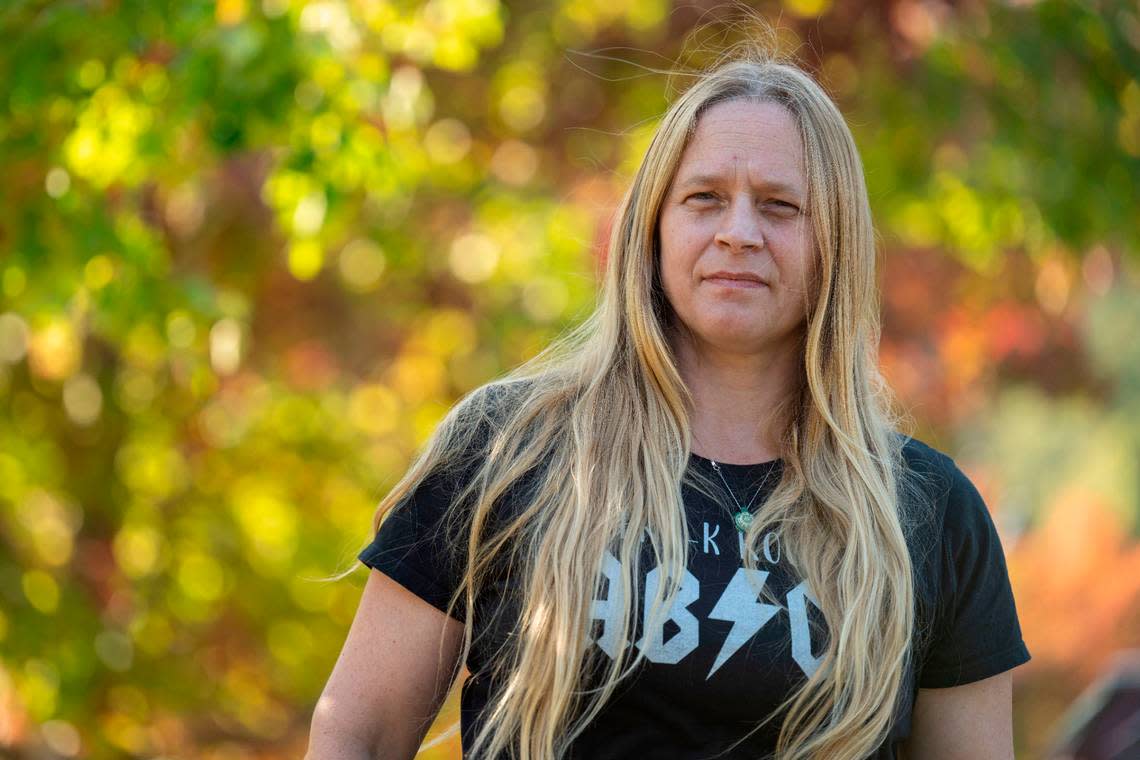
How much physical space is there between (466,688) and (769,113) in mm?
1119

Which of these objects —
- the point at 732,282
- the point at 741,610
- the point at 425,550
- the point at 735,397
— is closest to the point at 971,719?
the point at 741,610

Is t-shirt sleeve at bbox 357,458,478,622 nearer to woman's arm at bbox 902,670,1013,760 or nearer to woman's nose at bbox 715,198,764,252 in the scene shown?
woman's nose at bbox 715,198,764,252

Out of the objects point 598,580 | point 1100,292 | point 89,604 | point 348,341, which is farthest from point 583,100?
point 598,580

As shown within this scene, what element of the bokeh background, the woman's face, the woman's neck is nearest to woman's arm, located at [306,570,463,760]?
the woman's neck

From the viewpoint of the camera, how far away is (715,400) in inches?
94.6

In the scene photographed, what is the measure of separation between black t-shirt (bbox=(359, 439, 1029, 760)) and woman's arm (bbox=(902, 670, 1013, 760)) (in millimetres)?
34

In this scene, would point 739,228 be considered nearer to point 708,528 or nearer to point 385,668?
point 708,528

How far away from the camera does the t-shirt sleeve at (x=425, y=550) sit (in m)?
2.20

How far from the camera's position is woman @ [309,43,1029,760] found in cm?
212

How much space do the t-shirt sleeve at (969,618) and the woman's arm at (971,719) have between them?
0.03 meters

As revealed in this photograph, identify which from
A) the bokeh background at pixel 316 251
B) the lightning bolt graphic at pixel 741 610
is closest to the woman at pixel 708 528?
the lightning bolt graphic at pixel 741 610

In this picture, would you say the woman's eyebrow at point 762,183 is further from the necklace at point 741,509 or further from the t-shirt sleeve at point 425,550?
the t-shirt sleeve at point 425,550

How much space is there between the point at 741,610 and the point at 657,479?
0.84ft

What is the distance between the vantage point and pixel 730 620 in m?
2.12
